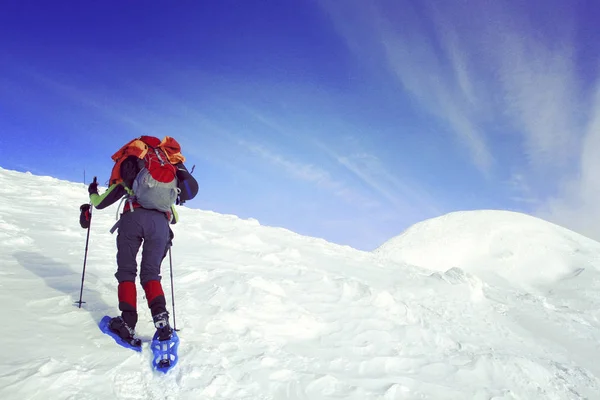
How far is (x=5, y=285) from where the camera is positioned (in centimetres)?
518

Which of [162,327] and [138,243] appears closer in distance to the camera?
[162,327]

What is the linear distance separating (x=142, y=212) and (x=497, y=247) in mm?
19307

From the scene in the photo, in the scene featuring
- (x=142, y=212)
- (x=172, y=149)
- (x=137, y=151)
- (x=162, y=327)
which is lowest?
(x=162, y=327)

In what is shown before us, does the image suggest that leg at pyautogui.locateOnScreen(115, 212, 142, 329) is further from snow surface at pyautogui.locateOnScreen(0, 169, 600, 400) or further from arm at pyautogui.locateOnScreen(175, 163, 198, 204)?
arm at pyautogui.locateOnScreen(175, 163, 198, 204)

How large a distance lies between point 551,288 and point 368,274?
9.19 metres

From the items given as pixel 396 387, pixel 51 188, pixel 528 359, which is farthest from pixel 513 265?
pixel 51 188

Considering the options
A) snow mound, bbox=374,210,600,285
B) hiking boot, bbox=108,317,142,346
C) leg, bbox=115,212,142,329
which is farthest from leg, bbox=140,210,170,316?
snow mound, bbox=374,210,600,285

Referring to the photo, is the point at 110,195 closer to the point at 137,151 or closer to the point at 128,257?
the point at 137,151

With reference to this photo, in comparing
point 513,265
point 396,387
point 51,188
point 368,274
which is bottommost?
point 396,387

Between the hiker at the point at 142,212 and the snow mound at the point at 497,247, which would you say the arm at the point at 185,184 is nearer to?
the hiker at the point at 142,212

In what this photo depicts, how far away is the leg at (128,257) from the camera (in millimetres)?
4348

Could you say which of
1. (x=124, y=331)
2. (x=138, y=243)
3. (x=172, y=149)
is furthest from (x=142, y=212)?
(x=124, y=331)

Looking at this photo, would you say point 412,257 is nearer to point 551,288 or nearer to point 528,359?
point 551,288

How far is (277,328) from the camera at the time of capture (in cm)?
556
